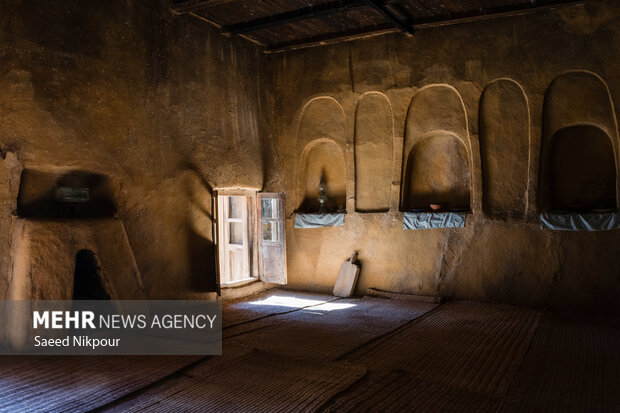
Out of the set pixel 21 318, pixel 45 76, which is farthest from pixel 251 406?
pixel 45 76

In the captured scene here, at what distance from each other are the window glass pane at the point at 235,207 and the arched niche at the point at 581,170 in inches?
211

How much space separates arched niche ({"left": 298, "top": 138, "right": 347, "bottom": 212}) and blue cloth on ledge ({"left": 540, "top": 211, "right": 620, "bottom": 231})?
3.49 meters

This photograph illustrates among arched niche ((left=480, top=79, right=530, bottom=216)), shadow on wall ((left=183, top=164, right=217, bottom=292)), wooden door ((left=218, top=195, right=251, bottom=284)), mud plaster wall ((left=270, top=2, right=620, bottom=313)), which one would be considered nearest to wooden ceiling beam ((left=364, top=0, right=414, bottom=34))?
mud plaster wall ((left=270, top=2, right=620, bottom=313))

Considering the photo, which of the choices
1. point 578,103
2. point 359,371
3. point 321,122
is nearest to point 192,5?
point 321,122

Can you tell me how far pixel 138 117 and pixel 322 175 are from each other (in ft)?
12.5

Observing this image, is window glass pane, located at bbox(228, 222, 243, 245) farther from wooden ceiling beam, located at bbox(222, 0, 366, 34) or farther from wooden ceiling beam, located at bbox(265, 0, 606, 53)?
wooden ceiling beam, located at bbox(222, 0, 366, 34)

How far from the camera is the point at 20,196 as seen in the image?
5.46 meters

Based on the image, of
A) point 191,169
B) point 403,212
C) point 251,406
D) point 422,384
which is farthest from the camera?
point 403,212

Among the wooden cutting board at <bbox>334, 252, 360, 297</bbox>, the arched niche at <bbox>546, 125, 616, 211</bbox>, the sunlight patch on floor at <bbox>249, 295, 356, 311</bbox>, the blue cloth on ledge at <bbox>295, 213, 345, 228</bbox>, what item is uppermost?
the arched niche at <bbox>546, 125, 616, 211</bbox>

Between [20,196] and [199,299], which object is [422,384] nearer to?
[199,299]

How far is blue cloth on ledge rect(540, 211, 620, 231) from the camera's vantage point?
6.67 metres

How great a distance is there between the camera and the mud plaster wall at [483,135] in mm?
6914

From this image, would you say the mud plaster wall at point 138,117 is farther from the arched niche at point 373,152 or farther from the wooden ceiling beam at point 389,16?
the wooden ceiling beam at point 389,16

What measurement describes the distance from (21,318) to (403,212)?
5725mm
